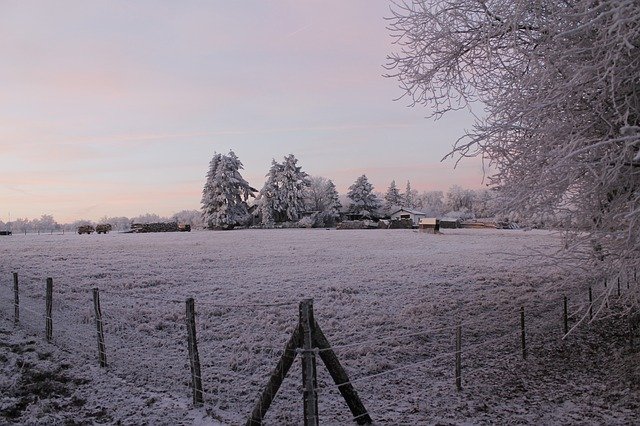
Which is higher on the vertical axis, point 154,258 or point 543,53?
point 543,53

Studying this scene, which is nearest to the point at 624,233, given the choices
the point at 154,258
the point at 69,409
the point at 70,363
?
the point at 69,409

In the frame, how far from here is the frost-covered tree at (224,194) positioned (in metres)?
71.9

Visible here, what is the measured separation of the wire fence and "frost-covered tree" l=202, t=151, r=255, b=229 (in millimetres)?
57315

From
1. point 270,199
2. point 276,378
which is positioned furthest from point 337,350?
point 270,199

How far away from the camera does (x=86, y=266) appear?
74.1 ft

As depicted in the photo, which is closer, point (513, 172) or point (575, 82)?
point (575, 82)

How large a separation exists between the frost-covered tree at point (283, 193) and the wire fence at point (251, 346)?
208 feet

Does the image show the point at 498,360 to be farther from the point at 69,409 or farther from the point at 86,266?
the point at 86,266

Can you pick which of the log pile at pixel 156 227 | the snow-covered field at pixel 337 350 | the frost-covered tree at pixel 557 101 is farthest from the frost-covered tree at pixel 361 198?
the frost-covered tree at pixel 557 101

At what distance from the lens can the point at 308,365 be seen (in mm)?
5672

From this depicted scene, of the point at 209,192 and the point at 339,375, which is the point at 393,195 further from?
the point at 339,375

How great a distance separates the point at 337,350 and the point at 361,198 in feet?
276

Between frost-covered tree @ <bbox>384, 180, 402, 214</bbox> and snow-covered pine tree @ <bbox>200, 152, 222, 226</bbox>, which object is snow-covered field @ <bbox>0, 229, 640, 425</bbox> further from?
frost-covered tree @ <bbox>384, 180, 402, 214</bbox>

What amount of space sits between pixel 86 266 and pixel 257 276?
30.4 ft
